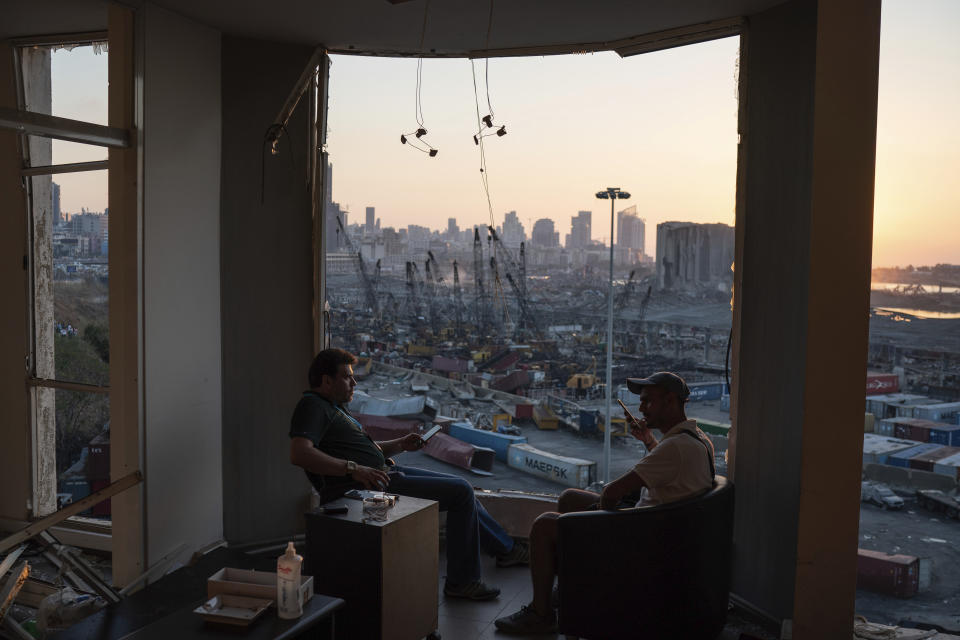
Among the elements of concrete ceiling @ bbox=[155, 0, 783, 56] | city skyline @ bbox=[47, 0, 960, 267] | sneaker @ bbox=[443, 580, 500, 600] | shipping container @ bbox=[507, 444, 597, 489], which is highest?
concrete ceiling @ bbox=[155, 0, 783, 56]

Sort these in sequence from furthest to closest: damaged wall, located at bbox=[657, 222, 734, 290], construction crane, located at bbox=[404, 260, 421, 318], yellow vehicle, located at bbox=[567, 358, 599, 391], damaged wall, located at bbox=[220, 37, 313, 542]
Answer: construction crane, located at bbox=[404, 260, 421, 318]
yellow vehicle, located at bbox=[567, 358, 599, 391]
damaged wall, located at bbox=[220, 37, 313, 542]
damaged wall, located at bbox=[657, 222, 734, 290]

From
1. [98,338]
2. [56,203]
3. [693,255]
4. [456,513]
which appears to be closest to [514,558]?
[456,513]

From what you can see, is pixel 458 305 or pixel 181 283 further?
pixel 458 305

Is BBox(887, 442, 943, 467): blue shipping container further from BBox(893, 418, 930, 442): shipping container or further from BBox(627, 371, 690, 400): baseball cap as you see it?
BBox(627, 371, 690, 400): baseball cap

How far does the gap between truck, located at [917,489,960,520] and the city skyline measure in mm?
1518

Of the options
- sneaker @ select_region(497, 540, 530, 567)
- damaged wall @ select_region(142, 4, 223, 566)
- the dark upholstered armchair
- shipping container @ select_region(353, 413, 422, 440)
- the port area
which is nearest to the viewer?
the dark upholstered armchair

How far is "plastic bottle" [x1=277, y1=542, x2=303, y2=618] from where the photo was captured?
233cm

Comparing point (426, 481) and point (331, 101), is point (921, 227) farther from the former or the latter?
point (331, 101)

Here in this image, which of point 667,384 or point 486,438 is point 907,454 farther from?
point 486,438

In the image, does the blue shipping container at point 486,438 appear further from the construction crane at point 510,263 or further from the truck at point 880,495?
the truck at point 880,495

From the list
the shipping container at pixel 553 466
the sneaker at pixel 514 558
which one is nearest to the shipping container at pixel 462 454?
the shipping container at pixel 553 466

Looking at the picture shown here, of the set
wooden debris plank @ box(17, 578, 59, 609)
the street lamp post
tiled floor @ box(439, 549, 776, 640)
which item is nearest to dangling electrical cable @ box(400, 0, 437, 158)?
the street lamp post

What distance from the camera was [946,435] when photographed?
10.3ft

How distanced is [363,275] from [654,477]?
7.88 feet
